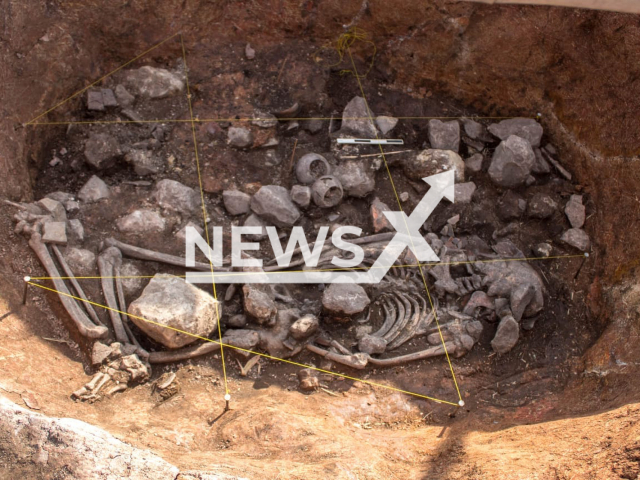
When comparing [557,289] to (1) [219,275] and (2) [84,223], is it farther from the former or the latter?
(2) [84,223]

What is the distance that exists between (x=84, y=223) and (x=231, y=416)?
247 cm

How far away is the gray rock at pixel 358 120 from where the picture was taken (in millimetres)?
→ 6480

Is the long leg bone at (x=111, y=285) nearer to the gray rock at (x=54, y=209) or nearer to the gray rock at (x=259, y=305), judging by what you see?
the gray rock at (x=54, y=209)

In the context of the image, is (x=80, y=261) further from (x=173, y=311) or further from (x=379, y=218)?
(x=379, y=218)

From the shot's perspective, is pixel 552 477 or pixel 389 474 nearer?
pixel 552 477

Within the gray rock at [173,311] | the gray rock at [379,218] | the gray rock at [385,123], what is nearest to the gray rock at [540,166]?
the gray rock at [385,123]

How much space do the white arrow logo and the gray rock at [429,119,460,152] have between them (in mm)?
427

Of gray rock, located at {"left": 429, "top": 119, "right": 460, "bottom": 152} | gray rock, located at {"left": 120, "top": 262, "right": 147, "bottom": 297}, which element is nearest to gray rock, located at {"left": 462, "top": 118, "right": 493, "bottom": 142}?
gray rock, located at {"left": 429, "top": 119, "right": 460, "bottom": 152}

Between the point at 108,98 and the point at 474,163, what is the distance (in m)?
4.18

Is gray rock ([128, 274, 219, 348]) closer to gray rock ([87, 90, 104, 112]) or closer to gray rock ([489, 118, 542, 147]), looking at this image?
gray rock ([87, 90, 104, 112])

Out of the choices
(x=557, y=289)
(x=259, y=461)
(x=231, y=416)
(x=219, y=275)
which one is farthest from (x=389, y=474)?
(x=557, y=289)

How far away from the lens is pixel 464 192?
6.04m

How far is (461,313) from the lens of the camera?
5.34 metres

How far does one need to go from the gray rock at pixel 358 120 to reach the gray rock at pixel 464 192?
1.16 meters
